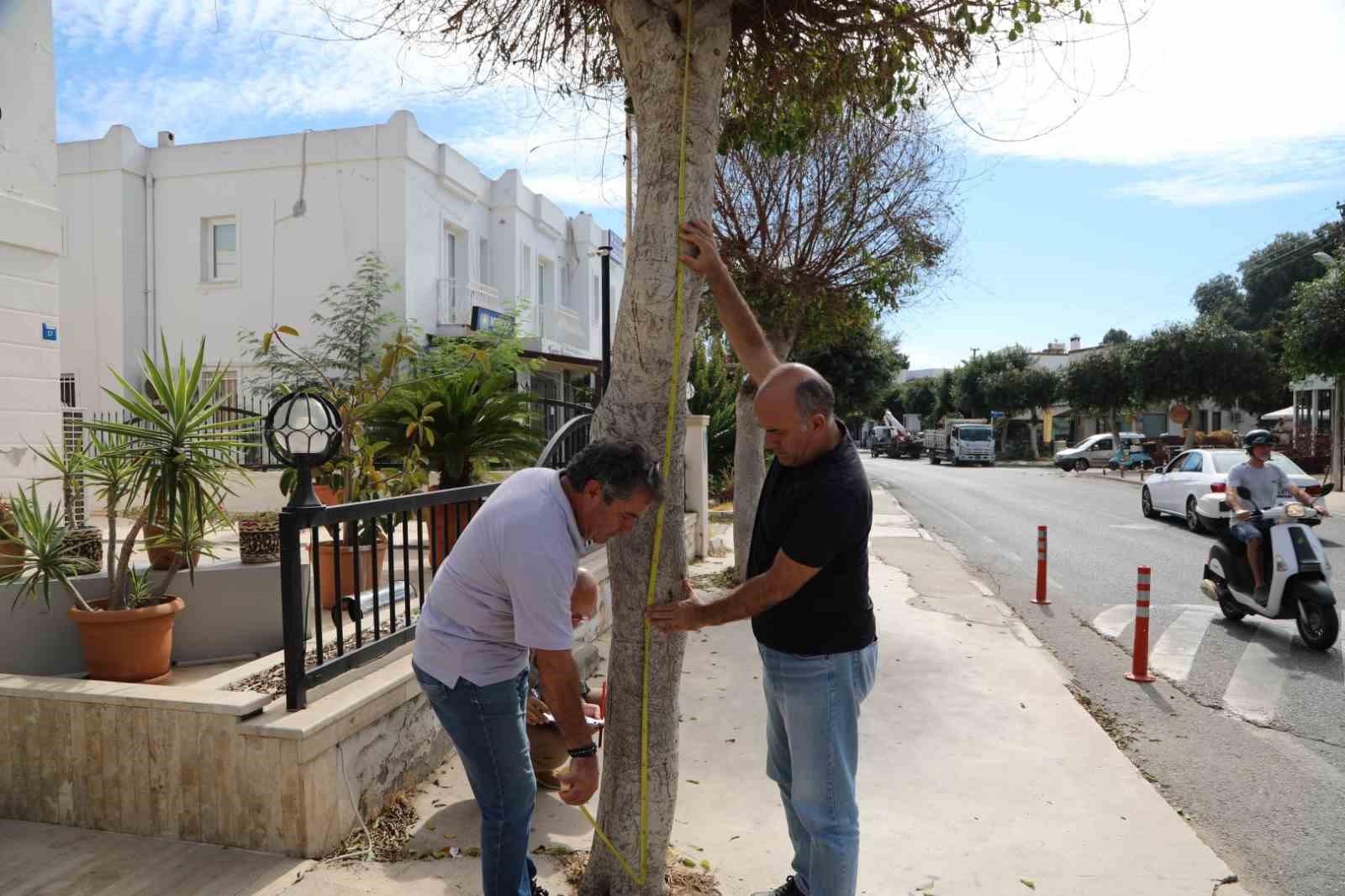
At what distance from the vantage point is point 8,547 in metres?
5.04

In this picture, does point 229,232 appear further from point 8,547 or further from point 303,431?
point 303,431

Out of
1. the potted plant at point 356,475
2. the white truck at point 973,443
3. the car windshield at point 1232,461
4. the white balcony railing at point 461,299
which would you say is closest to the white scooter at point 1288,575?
the potted plant at point 356,475

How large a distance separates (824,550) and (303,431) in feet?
8.12

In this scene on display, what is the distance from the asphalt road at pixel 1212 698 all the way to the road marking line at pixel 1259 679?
1cm

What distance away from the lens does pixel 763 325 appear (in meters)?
9.87

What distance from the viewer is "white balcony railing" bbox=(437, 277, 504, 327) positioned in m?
18.1

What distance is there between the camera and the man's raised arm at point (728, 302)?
3.00 meters

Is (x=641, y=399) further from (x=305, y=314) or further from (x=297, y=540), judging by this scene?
(x=305, y=314)

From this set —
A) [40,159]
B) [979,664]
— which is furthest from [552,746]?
[40,159]

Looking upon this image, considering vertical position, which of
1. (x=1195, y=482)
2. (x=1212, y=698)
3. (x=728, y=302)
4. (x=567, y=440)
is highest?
(x=728, y=302)

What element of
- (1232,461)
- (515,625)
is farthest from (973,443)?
(515,625)

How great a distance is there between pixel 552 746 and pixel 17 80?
24.7ft

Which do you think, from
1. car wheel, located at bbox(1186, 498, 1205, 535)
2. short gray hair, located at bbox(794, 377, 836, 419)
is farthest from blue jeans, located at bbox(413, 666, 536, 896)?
car wheel, located at bbox(1186, 498, 1205, 535)

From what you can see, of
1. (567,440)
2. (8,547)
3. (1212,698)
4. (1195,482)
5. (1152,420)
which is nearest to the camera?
(8,547)
